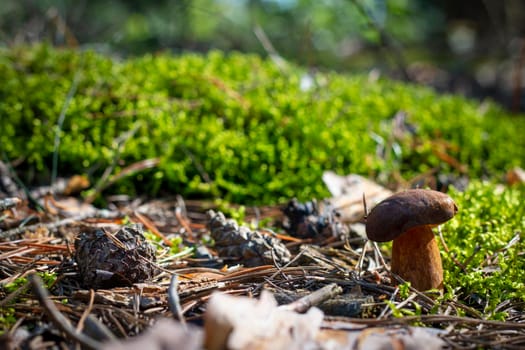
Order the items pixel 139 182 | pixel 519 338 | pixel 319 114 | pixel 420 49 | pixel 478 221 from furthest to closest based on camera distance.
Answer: pixel 420 49 → pixel 319 114 → pixel 139 182 → pixel 478 221 → pixel 519 338

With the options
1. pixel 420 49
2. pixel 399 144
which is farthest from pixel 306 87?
pixel 420 49

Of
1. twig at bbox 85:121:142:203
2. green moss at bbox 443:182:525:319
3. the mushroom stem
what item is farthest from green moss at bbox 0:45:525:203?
the mushroom stem

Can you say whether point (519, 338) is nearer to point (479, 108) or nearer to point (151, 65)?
point (151, 65)

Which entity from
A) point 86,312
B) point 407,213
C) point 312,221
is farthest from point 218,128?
point 86,312

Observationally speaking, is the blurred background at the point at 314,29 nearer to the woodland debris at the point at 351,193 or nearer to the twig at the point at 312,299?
the woodland debris at the point at 351,193

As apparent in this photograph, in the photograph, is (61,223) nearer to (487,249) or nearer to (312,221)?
(312,221)

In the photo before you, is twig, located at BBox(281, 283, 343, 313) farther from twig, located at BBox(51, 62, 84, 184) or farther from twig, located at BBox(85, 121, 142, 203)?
twig, located at BBox(51, 62, 84, 184)
